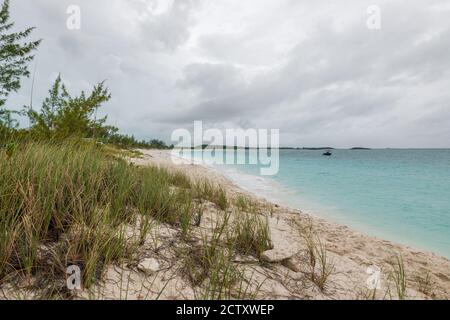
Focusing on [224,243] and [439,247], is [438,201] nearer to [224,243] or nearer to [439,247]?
[439,247]

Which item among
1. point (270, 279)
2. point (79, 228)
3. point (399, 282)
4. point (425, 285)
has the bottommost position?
point (425, 285)

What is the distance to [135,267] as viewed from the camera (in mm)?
2113

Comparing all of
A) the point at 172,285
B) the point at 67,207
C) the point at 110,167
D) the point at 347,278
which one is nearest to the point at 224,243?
the point at 172,285

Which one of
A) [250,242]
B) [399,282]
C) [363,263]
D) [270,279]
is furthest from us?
[363,263]

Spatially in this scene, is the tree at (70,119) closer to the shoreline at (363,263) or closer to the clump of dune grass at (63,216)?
the clump of dune grass at (63,216)

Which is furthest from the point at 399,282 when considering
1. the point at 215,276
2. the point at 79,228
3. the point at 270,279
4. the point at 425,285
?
the point at 79,228

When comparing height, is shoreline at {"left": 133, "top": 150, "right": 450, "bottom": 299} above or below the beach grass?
below

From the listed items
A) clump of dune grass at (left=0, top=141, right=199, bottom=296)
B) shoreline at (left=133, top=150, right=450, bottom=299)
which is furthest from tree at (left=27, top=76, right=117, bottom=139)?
shoreline at (left=133, top=150, right=450, bottom=299)

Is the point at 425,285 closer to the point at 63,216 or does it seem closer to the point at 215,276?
the point at 215,276

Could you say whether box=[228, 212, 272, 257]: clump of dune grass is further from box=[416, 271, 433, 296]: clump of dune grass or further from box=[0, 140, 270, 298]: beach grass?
box=[416, 271, 433, 296]: clump of dune grass

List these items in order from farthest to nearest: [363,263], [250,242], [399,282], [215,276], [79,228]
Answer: [363,263] → [250,242] → [399,282] → [79,228] → [215,276]

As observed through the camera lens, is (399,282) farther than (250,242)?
No
